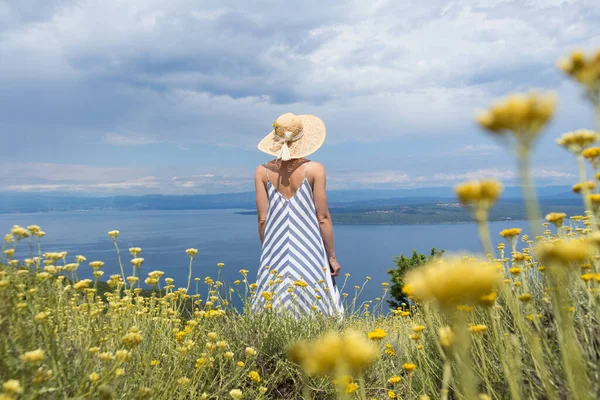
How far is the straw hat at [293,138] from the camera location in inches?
185

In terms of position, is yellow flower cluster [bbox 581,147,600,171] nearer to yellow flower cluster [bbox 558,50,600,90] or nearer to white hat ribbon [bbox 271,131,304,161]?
yellow flower cluster [bbox 558,50,600,90]

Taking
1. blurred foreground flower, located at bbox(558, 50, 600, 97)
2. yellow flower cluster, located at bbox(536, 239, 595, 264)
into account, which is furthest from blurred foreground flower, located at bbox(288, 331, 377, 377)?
blurred foreground flower, located at bbox(558, 50, 600, 97)

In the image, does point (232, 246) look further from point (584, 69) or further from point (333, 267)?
point (584, 69)

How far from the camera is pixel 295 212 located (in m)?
4.63

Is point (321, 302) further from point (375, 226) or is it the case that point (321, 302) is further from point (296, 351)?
point (375, 226)

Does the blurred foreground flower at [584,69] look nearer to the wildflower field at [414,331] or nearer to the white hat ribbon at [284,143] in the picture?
the wildflower field at [414,331]

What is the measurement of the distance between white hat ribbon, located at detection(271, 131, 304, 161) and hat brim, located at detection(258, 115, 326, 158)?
50mm

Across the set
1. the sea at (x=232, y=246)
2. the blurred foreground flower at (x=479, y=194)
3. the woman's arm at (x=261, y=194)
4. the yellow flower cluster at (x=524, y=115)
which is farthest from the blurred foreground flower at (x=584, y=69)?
the sea at (x=232, y=246)

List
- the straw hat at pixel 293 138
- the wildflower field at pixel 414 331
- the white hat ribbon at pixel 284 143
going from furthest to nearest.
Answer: the straw hat at pixel 293 138 < the white hat ribbon at pixel 284 143 < the wildflower field at pixel 414 331

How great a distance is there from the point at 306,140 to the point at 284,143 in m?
0.30

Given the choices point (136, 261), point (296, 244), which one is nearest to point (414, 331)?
point (136, 261)

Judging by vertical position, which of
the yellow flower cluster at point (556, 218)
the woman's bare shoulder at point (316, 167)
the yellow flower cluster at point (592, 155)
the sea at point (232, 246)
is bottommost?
the sea at point (232, 246)

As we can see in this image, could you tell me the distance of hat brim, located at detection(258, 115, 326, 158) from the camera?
187 inches

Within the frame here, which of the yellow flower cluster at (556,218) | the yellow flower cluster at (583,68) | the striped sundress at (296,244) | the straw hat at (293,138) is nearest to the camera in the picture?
the yellow flower cluster at (583,68)
